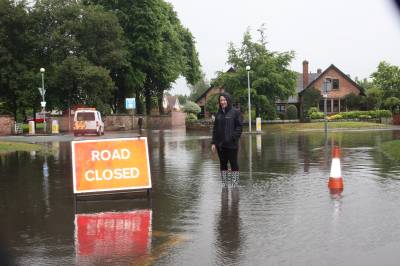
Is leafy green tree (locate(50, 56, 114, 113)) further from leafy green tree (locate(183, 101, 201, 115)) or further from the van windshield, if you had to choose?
leafy green tree (locate(183, 101, 201, 115))

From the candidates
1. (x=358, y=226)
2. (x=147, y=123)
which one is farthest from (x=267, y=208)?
(x=147, y=123)

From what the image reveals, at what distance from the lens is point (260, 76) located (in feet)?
166

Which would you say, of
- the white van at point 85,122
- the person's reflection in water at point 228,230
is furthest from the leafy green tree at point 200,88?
the person's reflection in water at point 228,230

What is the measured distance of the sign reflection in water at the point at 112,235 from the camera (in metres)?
5.84

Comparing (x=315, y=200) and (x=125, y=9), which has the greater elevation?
(x=125, y=9)

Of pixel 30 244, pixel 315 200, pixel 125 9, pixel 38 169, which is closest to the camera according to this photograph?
pixel 30 244

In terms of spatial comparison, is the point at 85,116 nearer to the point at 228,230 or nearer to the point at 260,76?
the point at 260,76

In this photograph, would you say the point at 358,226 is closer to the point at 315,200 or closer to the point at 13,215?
the point at 315,200

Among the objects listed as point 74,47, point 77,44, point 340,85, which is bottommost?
point 340,85

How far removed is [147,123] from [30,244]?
56730 mm

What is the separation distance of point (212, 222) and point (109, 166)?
264 cm

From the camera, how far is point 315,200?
8875 millimetres

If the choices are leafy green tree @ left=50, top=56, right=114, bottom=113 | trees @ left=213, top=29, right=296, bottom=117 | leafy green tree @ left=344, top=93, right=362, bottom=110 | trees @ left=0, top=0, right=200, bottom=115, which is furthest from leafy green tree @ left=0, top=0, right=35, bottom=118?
leafy green tree @ left=344, top=93, right=362, bottom=110

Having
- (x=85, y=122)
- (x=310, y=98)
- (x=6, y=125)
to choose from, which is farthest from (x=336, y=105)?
(x=85, y=122)
